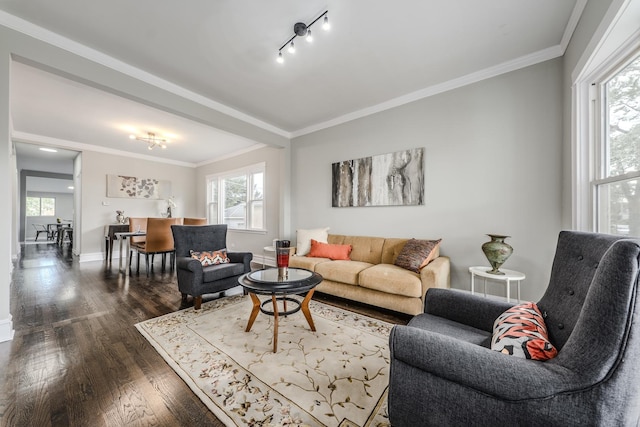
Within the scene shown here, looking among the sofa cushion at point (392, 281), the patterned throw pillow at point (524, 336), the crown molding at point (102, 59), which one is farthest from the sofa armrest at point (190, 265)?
the patterned throw pillow at point (524, 336)

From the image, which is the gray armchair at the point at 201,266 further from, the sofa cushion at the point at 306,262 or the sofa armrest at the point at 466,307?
the sofa armrest at the point at 466,307

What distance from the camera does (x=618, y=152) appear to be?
1.71 meters

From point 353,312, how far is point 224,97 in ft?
10.8

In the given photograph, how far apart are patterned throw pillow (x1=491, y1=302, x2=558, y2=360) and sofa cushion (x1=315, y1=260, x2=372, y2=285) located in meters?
1.70

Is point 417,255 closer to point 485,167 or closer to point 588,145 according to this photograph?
point 485,167

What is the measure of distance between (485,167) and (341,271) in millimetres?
2050

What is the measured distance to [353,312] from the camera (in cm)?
271

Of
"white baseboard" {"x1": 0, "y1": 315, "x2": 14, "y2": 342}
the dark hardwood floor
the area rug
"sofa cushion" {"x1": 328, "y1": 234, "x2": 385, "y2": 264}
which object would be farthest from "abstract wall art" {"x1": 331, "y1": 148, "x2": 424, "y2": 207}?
"white baseboard" {"x1": 0, "y1": 315, "x2": 14, "y2": 342}

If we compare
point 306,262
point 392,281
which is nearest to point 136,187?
point 306,262

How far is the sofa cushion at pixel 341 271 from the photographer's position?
9.28 feet

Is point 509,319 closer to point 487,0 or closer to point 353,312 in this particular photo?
point 353,312

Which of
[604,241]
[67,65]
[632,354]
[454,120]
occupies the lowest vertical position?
[632,354]

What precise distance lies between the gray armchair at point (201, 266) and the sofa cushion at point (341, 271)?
1.04 m

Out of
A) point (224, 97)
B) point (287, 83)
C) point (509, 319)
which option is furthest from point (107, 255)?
point (509, 319)
